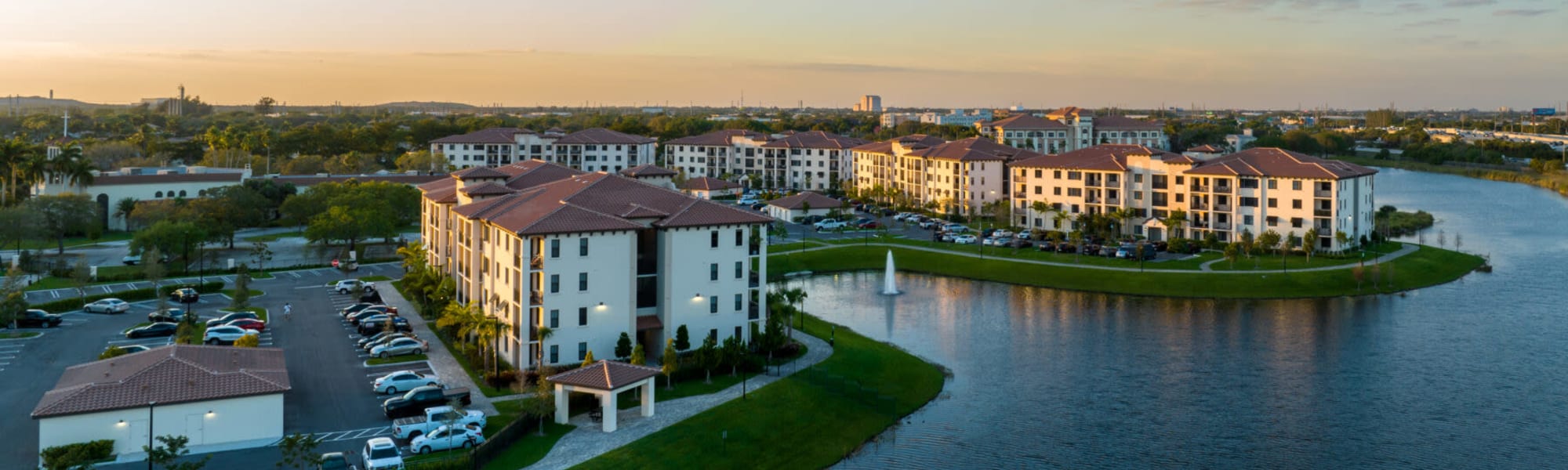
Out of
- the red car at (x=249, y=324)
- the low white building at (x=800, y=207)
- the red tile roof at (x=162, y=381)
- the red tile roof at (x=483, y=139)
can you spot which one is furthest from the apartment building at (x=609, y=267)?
the red tile roof at (x=483, y=139)

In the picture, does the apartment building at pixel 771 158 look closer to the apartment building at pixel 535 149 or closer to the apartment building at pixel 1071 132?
the apartment building at pixel 535 149

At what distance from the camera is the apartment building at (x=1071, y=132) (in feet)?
350

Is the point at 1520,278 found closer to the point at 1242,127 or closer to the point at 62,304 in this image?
the point at 62,304

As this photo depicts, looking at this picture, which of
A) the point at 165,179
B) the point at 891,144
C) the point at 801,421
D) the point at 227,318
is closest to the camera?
the point at 801,421

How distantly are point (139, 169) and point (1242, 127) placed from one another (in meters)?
150

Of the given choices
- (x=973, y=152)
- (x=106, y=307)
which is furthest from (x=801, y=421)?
(x=973, y=152)

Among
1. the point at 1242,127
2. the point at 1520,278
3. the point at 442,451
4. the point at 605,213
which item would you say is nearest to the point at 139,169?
the point at 605,213

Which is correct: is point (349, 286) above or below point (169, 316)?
above

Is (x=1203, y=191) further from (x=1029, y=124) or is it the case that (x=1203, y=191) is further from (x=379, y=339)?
(x=1029, y=124)

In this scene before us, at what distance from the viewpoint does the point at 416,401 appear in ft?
89.9

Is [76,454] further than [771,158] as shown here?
No

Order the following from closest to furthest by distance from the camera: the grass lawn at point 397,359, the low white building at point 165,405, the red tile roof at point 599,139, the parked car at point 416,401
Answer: the low white building at point 165,405 → the parked car at point 416,401 → the grass lawn at point 397,359 → the red tile roof at point 599,139

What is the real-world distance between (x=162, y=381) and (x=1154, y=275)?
132 ft

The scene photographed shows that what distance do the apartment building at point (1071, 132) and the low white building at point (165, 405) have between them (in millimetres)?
84400
